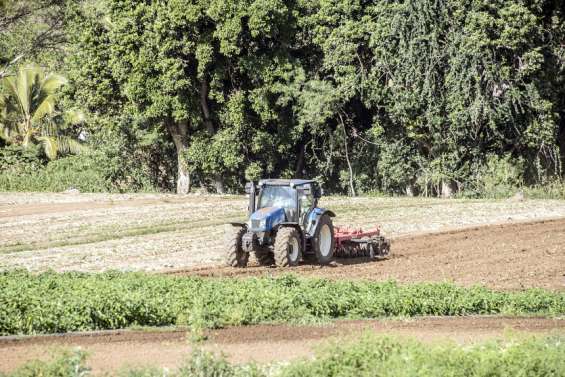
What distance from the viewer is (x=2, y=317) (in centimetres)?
1438

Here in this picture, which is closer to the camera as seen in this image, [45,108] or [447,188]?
[447,188]

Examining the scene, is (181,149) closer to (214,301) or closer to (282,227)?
(282,227)

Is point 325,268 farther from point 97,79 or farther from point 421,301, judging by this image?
point 97,79

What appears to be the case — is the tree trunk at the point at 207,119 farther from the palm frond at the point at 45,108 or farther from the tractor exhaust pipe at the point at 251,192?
the tractor exhaust pipe at the point at 251,192

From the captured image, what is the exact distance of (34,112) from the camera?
53625mm

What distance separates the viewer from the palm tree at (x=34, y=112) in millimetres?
52219

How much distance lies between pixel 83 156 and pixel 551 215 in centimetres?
2372

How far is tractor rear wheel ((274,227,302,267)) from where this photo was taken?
861 inches

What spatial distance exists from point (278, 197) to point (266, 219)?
3.32 ft

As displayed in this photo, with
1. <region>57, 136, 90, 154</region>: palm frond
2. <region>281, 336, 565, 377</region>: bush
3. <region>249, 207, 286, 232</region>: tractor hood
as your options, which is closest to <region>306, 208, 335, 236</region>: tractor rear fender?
<region>249, 207, 286, 232</region>: tractor hood

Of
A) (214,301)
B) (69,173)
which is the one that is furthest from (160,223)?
(214,301)

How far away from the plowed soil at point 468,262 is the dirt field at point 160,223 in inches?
6.9

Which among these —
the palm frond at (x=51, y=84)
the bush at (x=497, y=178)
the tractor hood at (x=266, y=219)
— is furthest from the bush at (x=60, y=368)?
the palm frond at (x=51, y=84)

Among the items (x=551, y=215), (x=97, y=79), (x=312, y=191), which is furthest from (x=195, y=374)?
(x=97, y=79)
